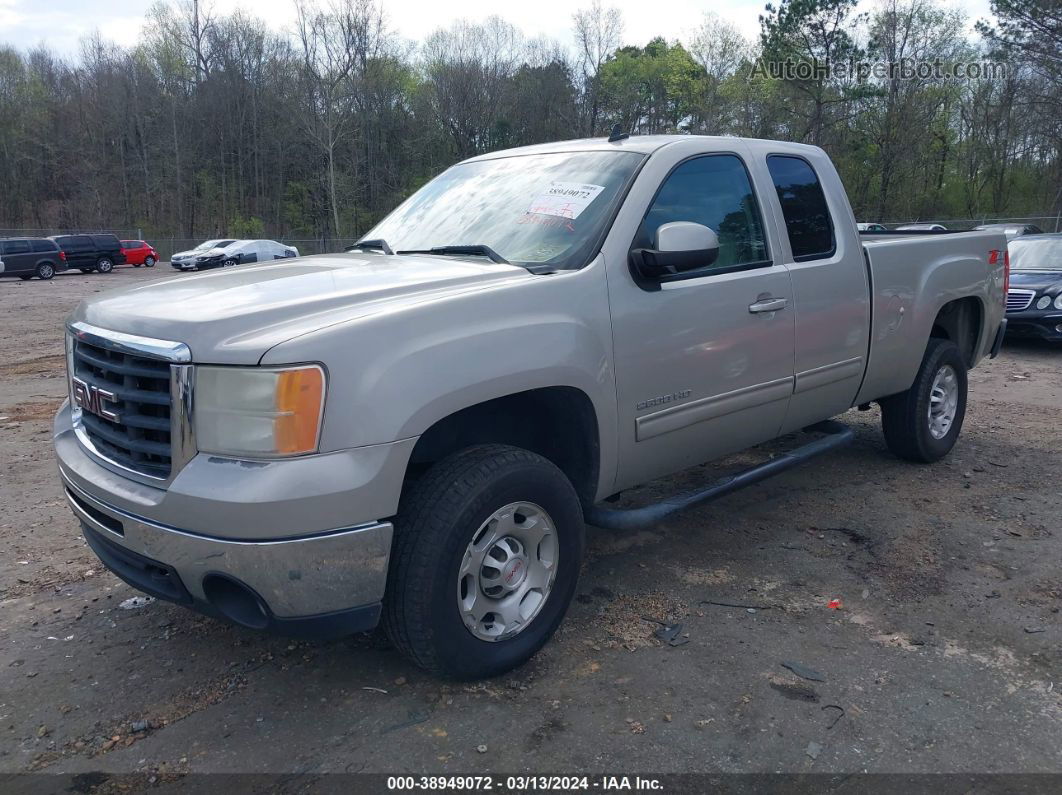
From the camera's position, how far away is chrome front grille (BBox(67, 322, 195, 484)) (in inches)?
103

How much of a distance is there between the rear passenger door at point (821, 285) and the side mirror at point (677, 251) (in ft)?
3.21

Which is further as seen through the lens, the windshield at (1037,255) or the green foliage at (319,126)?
the green foliage at (319,126)

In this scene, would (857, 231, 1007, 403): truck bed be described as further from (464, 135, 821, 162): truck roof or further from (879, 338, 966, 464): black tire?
(464, 135, 821, 162): truck roof

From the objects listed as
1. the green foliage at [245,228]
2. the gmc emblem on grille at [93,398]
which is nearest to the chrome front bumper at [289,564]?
the gmc emblem on grille at [93,398]

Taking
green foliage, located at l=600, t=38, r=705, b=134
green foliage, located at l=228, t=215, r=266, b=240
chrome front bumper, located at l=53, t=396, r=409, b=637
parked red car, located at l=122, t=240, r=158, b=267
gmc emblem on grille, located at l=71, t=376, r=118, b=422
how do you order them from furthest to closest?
green foliage, located at l=228, t=215, r=266, b=240
green foliage, located at l=600, t=38, r=705, b=134
parked red car, located at l=122, t=240, r=158, b=267
gmc emblem on grille, located at l=71, t=376, r=118, b=422
chrome front bumper, located at l=53, t=396, r=409, b=637

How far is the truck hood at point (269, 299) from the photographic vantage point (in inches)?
103

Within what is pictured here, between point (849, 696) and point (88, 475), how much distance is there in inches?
112

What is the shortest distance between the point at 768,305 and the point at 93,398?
2.93 m

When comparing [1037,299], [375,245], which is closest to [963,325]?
[375,245]

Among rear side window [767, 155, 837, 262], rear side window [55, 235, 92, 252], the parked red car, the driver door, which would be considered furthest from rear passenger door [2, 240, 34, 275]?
the driver door

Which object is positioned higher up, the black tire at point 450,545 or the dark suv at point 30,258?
the dark suv at point 30,258

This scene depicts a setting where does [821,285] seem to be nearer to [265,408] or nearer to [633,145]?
[633,145]

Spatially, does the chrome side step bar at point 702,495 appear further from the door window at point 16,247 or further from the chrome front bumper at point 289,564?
the door window at point 16,247

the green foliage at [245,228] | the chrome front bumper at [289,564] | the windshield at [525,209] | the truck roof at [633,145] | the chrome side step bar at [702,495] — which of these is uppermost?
the green foliage at [245,228]
